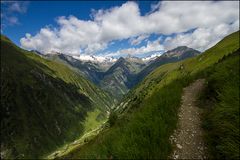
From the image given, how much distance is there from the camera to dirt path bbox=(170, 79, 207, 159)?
7.93 metres

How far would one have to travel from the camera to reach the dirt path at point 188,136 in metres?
7.93

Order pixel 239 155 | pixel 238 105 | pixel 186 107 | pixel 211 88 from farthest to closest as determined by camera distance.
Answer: pixel 211 88 → pixel 186 107 → pixel 238 105 → pixel 239 155

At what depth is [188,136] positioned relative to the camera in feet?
30.1

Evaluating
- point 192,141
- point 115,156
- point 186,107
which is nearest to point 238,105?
point 192,141

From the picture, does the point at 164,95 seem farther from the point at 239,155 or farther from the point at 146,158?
the point at 239,155

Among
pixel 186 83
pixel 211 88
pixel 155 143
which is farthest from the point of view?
pixel 186 83

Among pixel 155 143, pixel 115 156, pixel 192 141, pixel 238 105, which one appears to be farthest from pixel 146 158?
pixel 238 105

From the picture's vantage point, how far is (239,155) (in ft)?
18.2

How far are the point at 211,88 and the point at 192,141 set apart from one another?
17.8ft

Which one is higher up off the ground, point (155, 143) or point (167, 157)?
point (155, 143)

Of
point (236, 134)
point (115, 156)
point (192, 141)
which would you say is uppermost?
point (115, 156)

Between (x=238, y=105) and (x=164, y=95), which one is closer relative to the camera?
(x=238, y=105)

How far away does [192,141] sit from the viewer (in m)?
8.77

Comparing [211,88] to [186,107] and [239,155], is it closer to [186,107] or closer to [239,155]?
[186,107]
